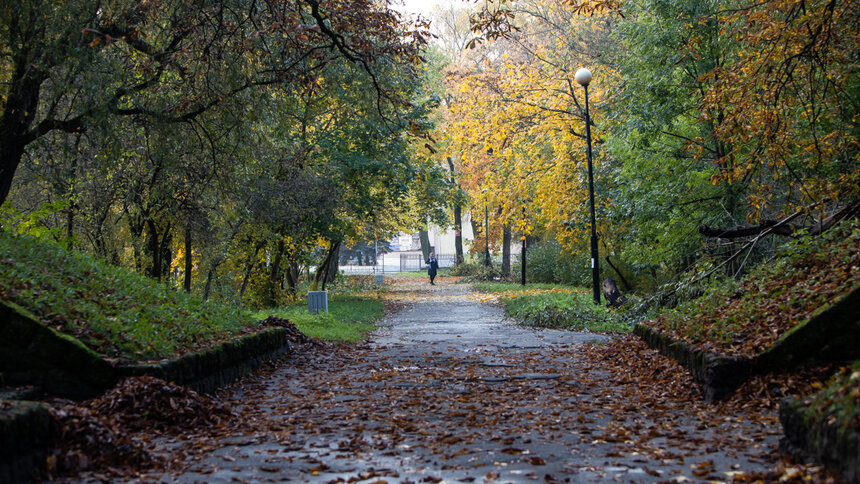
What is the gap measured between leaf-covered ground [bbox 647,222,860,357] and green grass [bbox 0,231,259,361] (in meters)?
5.64

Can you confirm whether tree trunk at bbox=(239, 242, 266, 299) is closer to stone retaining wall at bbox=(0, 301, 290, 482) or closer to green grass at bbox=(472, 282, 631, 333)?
green grass at bbox=(472, 282, 631, 333)

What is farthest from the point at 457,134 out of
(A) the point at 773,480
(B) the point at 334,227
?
(A) the point at 773,480

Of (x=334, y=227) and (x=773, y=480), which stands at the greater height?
(x=334, y=227)

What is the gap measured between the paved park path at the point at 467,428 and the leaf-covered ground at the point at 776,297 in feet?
2.43

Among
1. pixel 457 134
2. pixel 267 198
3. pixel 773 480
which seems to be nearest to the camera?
pixel 773 480

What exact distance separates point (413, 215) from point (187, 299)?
82.4 feet

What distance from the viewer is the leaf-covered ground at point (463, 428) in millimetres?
4602

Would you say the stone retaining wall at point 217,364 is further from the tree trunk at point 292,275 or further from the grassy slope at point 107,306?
the tree trunk at point 292,275

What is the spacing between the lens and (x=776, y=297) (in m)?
7.62

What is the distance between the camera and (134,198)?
620 inches

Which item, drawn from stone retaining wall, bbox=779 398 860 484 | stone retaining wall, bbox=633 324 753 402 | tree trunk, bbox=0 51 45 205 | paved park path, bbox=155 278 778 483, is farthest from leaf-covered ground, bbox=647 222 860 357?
tree trunk, bbox=0 51 45 205

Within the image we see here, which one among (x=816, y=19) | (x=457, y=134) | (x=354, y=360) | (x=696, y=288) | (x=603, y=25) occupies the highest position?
(x=603, y=25)

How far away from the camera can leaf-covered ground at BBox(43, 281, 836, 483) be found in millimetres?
4602

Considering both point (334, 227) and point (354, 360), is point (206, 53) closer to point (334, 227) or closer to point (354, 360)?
point (354, 360)
